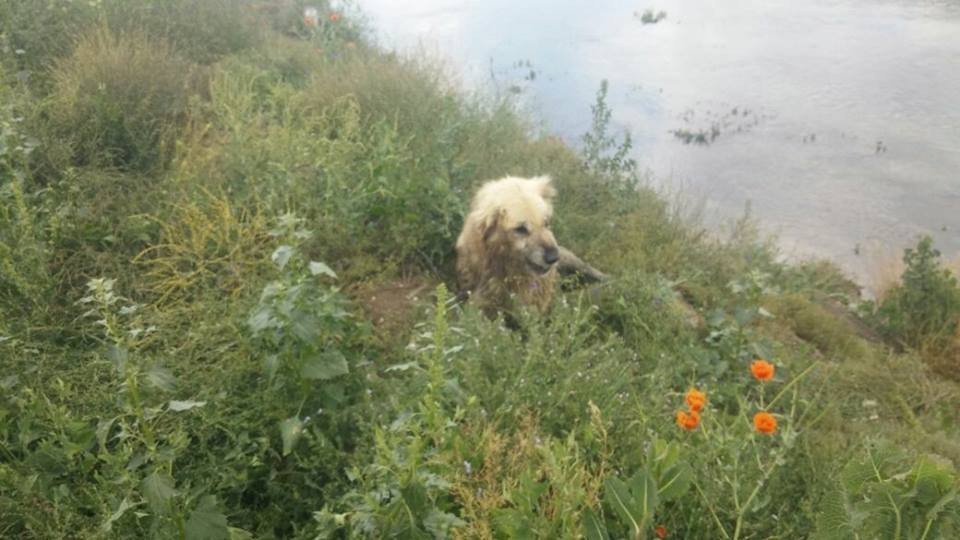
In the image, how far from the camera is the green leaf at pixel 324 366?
97.4 inches

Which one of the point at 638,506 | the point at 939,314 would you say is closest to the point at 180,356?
the point at 638,506

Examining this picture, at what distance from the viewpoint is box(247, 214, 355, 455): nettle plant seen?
2.48 metres

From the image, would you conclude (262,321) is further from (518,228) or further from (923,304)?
(923,304)

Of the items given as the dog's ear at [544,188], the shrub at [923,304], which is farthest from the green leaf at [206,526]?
the shrub at [923,304]

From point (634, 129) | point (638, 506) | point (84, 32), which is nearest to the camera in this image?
point (638, 506)

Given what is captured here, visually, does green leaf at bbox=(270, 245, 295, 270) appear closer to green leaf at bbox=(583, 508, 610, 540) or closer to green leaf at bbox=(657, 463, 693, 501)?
green leaf at bbox=(583, 508, 610, 540)

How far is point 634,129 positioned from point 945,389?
5.20 metres

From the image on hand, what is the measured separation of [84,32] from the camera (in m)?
5.43

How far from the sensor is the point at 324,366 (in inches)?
98.4

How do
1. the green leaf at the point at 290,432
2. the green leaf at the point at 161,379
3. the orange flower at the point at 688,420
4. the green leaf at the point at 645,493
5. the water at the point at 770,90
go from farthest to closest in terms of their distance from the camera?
the water at the point at 770,90, the green leaf at the point at 290,432, the orange flower at the point at 688,420, the green leaf at the point at 161,379, the green leaf at the point at 645,493

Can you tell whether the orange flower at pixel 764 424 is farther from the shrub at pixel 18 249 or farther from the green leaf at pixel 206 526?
the shrub at pixel 18 249

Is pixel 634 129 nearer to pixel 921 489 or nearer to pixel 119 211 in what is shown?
pixel 119 211

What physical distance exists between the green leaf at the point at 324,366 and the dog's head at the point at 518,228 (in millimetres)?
1506

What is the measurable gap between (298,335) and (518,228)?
5.46 ft
